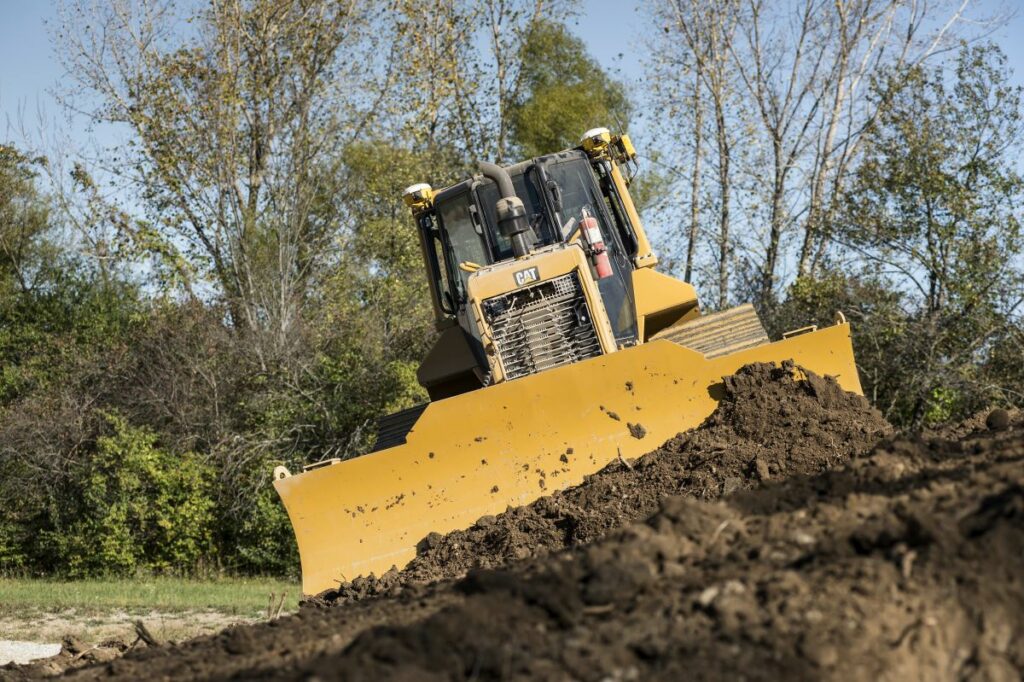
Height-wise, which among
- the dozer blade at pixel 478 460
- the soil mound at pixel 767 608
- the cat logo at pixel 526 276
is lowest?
the soil mound at pixel 767 608

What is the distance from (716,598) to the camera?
12.8 feet

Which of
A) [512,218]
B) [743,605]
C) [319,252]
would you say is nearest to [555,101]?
[319,252]

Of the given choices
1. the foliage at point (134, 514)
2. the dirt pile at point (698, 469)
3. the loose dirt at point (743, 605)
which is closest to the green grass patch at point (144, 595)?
the foliage at point (134, 514)

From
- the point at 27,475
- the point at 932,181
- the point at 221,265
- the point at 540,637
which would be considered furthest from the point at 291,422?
the point at 540,637

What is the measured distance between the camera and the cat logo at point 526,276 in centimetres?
840

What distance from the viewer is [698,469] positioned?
24.2ft

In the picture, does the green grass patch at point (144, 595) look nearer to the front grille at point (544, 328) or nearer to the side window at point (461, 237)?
the side window at point (461, 237)

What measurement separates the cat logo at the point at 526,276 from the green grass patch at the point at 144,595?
400cm

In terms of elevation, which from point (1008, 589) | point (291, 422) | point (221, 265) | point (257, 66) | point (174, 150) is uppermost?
point (257, 66)

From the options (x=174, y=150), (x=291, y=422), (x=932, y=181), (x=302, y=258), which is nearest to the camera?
(x=932, y=181)

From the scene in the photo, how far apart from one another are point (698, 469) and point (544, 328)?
167 cm

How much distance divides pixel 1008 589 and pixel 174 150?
20047 mm

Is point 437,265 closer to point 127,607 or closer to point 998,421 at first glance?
point 998,421

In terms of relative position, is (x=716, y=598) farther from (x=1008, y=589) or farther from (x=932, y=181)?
(x=932, y=181)
